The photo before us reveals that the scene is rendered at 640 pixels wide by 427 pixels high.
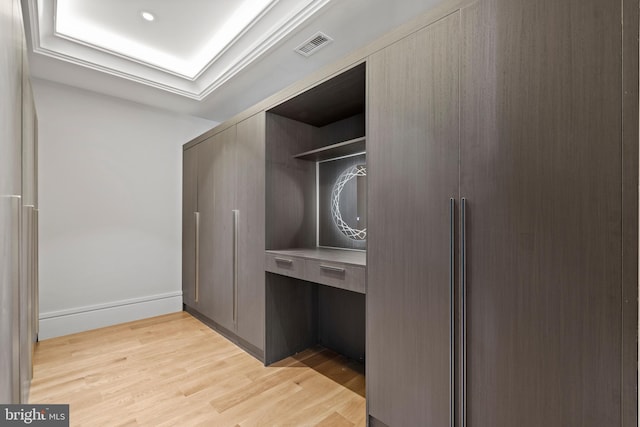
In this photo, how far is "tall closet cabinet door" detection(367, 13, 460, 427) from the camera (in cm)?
128

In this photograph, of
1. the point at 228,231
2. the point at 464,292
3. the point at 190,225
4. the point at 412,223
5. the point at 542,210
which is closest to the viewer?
the point at 542,210

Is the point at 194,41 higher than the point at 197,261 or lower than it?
higher

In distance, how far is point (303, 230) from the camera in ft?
8.43

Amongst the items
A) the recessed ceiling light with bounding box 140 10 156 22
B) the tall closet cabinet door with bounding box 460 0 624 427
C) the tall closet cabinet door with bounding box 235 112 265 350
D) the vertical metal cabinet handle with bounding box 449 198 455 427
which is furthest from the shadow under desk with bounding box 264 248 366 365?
the recessed ceiling light with bounding box 140 10 156 22

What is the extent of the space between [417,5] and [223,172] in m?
2.00

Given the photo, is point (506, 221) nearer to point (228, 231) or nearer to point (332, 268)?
point (332, 268)

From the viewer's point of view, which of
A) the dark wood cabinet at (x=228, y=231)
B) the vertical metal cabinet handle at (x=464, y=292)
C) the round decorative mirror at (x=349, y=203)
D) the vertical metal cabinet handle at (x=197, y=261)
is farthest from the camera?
the vertical metal cabinet handle at (x=197, y=261)

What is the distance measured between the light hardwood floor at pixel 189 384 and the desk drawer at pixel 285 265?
29.4 inches

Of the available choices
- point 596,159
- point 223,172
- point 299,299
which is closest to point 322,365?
point 299,299

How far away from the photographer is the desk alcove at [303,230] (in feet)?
7.25

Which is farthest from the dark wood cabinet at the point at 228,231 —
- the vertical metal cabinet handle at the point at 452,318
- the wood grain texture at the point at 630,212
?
the wood grain texture at the point at 630,212

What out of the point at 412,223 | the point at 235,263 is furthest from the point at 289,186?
the point at 412,223

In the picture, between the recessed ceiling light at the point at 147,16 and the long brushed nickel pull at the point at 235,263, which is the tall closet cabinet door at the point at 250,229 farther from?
the recessed ceiling light at the point at 147,16

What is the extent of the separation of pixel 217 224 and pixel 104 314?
156cm
